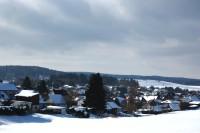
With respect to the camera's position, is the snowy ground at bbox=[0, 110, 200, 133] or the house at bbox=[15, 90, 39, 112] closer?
the snowy ground at bbox=[0, 110, 200, 133]

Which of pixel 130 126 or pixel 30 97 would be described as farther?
pixel 30 97

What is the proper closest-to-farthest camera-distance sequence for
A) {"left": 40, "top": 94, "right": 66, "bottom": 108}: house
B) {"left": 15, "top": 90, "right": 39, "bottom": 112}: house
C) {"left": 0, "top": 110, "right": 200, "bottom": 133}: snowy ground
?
1. {"left": 0, "top": 110, "right": 200, "bottom": 133}: snowy ground
2. {"left": 15, "top": 90, "right": 39, "bottom": 112}: house
3. {"left": 40, "top": 94, "right": 66, "bottom": 108}: house

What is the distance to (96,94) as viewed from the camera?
2362 inches

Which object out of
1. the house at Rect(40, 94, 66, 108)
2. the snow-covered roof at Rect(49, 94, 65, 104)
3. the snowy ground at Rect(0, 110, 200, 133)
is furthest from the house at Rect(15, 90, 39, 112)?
the snowy ground at Rect(0, 110, 200, 133)

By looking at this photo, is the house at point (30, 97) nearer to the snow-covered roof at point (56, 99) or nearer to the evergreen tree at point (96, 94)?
the evergreen tree at point (96, 94)

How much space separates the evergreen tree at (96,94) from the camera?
59.8m

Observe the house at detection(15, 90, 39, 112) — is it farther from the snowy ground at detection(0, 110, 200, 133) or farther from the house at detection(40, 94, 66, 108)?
the snowy ground at detection(0, 110, 200, 133)

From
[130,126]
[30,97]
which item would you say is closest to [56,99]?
[30,97]

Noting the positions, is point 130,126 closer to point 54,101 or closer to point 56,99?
point 54,101

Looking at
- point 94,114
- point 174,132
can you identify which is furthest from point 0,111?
point 174,132

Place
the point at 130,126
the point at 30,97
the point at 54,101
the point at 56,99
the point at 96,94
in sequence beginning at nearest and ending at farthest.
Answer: the point at 130,126 → the point at 96,94 → the point at 30,97 → the point at 54,101 → the point at 56,99

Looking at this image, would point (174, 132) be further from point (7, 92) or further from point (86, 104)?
point (7, 92)

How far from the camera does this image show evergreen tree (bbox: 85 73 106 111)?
59.8 meters

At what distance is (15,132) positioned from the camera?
17641mm
